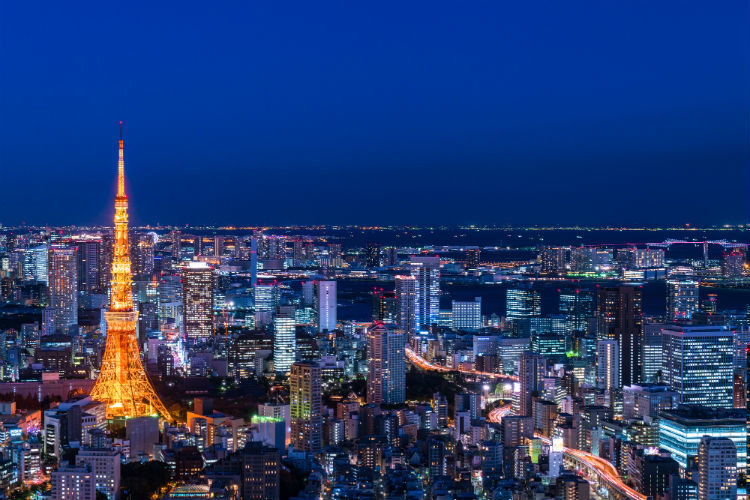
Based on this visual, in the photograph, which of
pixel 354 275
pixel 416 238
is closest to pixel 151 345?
pixel 354 275

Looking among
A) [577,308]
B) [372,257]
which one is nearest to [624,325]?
[577,308]

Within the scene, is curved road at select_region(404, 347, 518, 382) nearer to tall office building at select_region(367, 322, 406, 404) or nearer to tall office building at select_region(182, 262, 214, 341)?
tall office building at select_region(367, 322, 406, 404)

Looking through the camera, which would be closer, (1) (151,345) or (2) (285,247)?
(1) (151,345)

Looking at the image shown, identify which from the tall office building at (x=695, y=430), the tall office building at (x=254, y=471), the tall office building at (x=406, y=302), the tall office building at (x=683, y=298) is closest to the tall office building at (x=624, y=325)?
the tall office building at (x=683, y=298)

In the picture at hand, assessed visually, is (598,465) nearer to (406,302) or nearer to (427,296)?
(406,302)

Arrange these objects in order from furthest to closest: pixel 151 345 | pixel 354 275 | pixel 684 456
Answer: pixel 354 275, pixel 151 345, pixel 684 456

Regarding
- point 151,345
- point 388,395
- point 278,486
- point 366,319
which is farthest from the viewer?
point 366,319

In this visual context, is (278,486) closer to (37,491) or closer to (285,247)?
(37,491)
